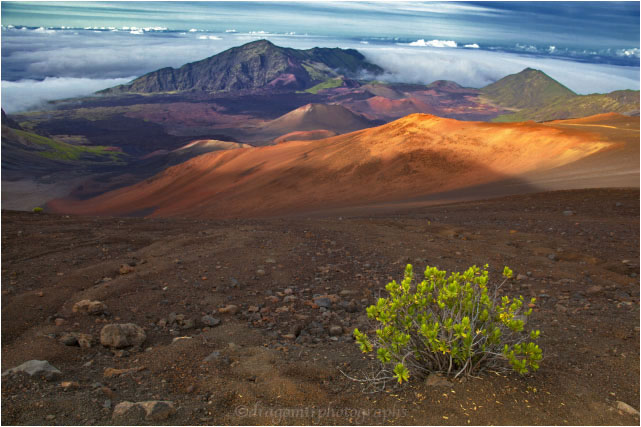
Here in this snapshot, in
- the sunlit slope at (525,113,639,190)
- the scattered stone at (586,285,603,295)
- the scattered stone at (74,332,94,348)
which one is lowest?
the scattered stone at (74,332,94,348)

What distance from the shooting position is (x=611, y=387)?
3512mm

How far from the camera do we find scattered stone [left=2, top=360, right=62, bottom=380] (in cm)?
370

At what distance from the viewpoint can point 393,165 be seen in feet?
84.1

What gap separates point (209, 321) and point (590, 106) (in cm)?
18119

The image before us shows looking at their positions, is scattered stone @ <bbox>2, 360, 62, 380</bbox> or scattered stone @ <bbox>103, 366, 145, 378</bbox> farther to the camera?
scattered stone @ <bbox>103, 366, 145, 378</bbox>

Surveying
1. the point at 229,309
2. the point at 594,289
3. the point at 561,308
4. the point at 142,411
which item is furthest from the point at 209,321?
the point at 594,289

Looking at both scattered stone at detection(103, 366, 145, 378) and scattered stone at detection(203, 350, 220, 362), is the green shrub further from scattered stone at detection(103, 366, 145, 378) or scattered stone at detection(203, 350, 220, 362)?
scattered stone at detection(103, 366, 145, 378)

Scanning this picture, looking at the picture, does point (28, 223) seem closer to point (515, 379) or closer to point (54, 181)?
point (515, 379)

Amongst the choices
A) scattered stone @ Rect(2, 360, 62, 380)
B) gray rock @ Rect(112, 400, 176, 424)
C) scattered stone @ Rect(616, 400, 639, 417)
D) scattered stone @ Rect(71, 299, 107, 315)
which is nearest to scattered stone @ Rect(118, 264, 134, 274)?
scattered stone @ Rect(71, 299, 107, 315)

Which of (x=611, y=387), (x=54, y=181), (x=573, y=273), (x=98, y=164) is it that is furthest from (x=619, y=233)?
(x=98, y=164)

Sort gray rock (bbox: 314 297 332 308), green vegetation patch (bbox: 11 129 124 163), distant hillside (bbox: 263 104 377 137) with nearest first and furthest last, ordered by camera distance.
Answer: gray rock (bbox: 314 297 332 308) → green vegetation patch (bbox: 11 129 124 163) → distant hillside (bbox: 263 104 377 137)

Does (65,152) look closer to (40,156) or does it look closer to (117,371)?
(40,156)

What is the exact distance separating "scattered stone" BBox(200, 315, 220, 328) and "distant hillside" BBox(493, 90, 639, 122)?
527 ft

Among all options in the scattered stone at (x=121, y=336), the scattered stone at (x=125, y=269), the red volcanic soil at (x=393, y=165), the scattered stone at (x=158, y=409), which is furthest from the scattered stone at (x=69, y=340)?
the red volcanic soil at (x=393, y=165)
